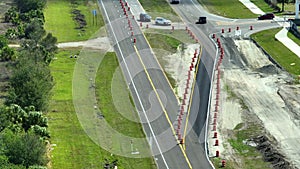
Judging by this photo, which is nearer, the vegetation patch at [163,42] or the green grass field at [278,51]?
the green grass field at [278,51]

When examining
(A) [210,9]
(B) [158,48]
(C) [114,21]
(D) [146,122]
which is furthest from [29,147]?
(A) [210,9]

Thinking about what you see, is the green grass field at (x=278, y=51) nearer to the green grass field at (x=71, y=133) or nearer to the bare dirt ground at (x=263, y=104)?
the bare dirt ground at (x=263, y=104)

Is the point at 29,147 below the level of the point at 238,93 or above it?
above

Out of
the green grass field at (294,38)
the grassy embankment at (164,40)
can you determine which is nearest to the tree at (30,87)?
the grassy embankment at (164,40)

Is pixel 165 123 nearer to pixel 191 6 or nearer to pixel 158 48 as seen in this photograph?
pixel 158 48

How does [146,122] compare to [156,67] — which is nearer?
[146,122]
